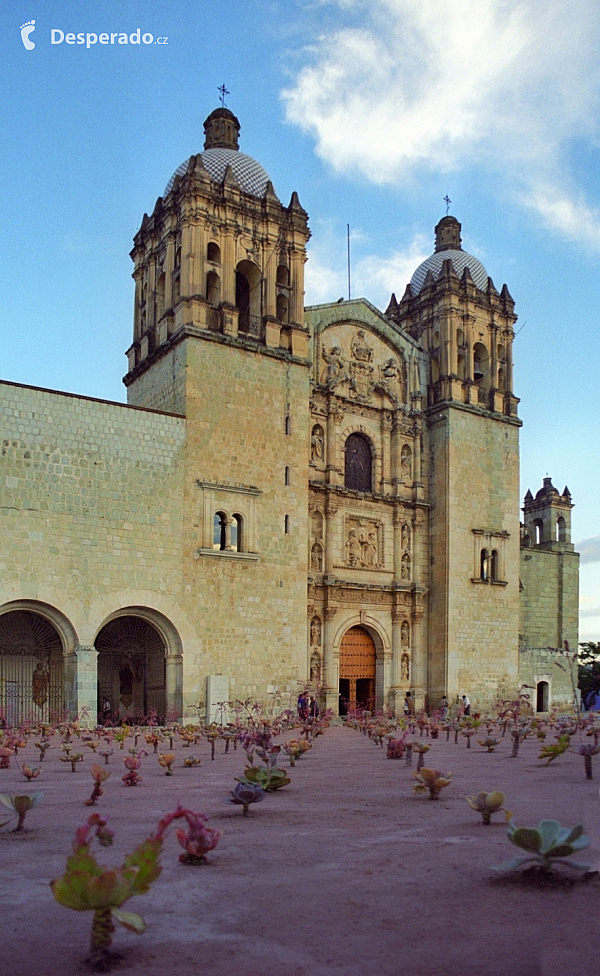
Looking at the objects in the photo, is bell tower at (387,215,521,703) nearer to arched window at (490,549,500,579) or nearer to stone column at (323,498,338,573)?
arched window at (490,549,500,579)

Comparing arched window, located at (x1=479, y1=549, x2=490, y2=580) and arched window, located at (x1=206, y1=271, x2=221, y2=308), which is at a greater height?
arched window, located at (x1=206, y1=271, x2=221, y2=308)

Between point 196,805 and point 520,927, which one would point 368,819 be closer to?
point 196,805

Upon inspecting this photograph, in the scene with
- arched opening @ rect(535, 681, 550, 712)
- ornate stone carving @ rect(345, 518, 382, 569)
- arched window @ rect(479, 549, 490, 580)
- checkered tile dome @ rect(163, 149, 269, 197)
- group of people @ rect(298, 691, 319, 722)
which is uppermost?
checkered tile dome @ rect(163, 149, 269, 197)

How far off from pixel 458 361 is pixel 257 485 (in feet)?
30.2

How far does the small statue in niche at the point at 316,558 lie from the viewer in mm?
23531

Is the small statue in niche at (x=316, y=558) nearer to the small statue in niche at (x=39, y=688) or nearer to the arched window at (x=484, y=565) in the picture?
the arched window at (x=484, y=565)

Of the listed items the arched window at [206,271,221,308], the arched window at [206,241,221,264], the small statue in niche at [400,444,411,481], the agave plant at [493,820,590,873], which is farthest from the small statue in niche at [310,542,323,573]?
the agave plant at [493,820,590,873]

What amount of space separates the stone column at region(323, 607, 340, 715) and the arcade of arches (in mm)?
5008

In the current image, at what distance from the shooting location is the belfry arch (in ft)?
65.6

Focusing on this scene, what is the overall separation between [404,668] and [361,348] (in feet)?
30.8

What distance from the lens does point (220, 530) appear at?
20.8m

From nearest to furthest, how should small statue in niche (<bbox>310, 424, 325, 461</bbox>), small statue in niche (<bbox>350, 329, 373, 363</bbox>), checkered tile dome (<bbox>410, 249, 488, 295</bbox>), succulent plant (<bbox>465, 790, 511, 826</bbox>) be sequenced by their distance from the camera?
succulent plant (<bbox>465, 790, 511, 826</bbox>) < small statue in niche (<bbox>310, 424, 325, 461</bbox>) < small statue in niche (<bbox>350, 329, 373, 363</bbox>) < checkered tile dome (<bbox>410, 249, 488, 295</bbox>)

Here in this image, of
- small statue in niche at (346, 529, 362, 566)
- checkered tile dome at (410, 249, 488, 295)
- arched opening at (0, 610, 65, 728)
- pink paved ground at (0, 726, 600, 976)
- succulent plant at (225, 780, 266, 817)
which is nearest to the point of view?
pink paved ground at (0, 726, 600, 976)

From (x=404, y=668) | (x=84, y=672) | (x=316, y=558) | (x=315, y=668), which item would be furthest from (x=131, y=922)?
(x=404, y=668)
